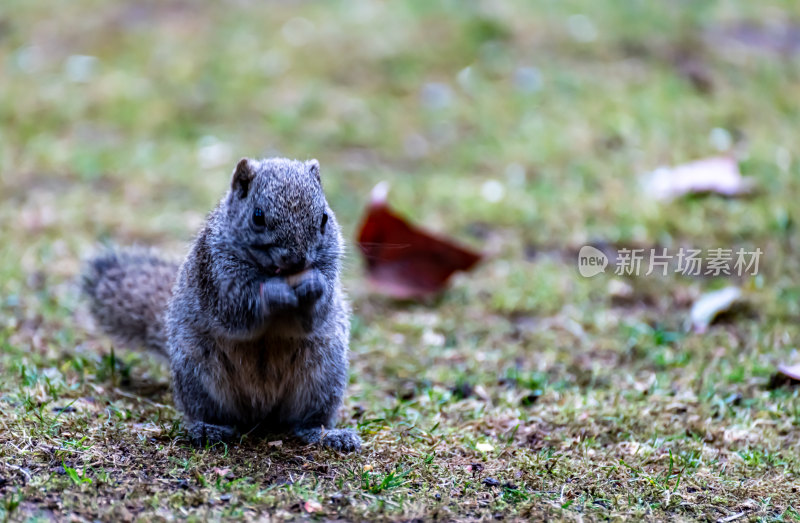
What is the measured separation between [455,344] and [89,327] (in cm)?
202

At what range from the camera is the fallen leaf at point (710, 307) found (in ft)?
17.7

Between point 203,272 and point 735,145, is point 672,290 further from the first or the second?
point 203,272

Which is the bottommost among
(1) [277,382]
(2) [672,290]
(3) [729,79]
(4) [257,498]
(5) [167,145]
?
(4) [257,498]

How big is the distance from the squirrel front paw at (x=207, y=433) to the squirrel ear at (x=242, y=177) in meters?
0.92

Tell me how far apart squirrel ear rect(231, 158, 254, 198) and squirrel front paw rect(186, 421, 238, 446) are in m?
0.92

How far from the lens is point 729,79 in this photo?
9258mm

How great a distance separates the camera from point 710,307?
5434 millimetres

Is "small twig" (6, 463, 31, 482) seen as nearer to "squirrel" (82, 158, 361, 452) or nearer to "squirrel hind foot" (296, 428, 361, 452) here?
"squirrel" (82, 158, 361, 452)

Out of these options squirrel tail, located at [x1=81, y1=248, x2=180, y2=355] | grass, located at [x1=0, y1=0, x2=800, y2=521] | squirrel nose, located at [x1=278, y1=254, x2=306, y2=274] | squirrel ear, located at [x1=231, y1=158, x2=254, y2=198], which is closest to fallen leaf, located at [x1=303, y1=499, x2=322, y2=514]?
grass, located at [x1=0, y1=0, x2=800, y2=521]

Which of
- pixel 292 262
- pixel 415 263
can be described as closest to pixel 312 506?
pixel 292 262

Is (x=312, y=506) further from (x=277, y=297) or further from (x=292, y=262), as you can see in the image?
(x=292, y=262)

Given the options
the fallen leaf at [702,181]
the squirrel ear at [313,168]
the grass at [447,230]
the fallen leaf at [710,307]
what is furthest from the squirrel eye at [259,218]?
the fallen leaf at [702,181]

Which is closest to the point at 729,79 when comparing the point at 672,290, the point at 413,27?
the point at 413,27

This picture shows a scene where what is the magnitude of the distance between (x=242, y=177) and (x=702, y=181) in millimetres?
4413
